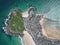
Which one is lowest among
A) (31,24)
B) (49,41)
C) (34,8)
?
(49,41)

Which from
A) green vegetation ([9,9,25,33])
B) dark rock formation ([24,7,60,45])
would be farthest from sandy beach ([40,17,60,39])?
green vegetation ([9,9,25,33])

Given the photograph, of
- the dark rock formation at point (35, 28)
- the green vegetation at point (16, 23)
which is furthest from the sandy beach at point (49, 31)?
the green vegetation at point (16, 23)

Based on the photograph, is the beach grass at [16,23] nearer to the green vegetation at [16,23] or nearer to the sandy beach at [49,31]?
the green vegetation at [16,23]

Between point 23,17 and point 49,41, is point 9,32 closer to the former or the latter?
point 23,17

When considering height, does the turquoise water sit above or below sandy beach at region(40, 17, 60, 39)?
above

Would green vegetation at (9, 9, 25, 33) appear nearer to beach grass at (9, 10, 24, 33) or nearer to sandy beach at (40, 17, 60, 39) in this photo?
beach grass at (9, 10, 24, 33)

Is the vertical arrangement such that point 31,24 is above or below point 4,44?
above

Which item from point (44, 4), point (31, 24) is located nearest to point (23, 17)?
point (31, 24)

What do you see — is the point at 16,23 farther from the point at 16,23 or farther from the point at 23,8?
the point at 23,8
